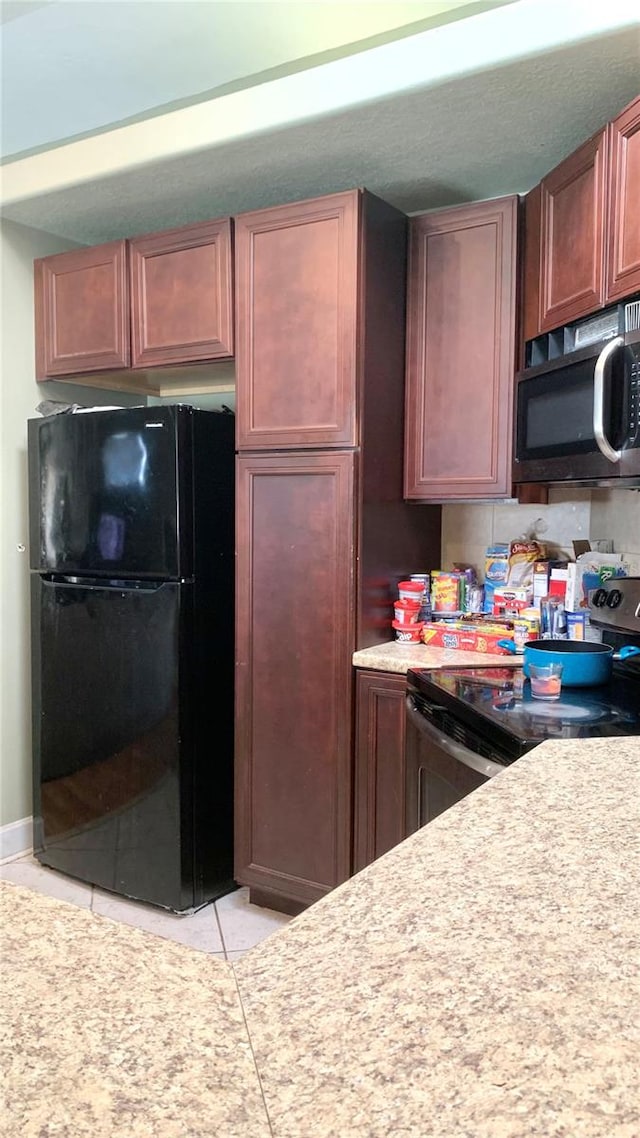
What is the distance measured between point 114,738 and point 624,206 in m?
2.12

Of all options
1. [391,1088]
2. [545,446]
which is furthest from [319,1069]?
[545,446]

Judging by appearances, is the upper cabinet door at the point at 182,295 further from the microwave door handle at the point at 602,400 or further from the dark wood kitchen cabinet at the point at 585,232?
the microwave door handle at the point at 602,400

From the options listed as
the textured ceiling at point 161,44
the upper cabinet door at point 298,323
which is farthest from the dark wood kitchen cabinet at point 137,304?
the textured ceiling at point 161,44

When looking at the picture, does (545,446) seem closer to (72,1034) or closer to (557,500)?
(557,500)

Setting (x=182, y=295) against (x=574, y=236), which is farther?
(x=182, y=295)

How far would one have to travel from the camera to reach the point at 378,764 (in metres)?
2.27

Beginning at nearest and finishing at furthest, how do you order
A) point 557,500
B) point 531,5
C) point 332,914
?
point 332,914 < point 531,5 < point 557,500

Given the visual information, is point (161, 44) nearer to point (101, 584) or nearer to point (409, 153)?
point (409, 153)

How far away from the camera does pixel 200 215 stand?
2762 millimetres

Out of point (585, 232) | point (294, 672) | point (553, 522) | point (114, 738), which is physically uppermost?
point (585, 232)

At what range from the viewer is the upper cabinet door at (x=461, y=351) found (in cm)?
225

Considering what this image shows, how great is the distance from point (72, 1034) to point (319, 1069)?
0.57 ft

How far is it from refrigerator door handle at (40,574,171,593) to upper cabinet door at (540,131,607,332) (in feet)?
4.57

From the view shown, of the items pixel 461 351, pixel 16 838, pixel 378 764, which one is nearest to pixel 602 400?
pixel 461 351
